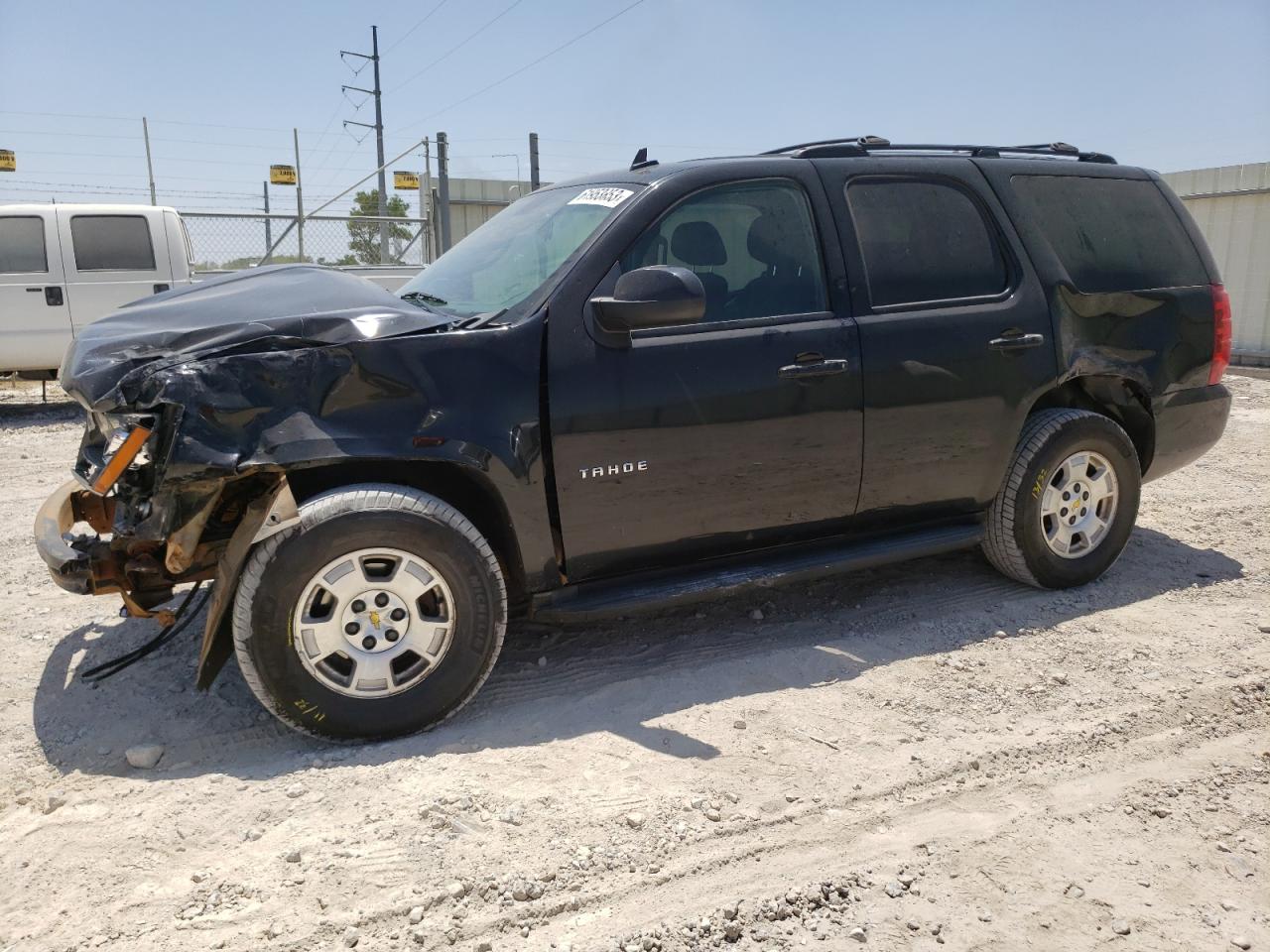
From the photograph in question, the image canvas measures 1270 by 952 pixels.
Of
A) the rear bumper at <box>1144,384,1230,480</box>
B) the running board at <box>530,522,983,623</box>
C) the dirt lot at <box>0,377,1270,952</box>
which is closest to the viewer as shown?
the dirt lot at <box>0,377,1270,952</box>

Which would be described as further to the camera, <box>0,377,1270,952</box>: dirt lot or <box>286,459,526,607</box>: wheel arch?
<box>286,459,526,607</box>: wheel arch

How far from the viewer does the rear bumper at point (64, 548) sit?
3.19 meters

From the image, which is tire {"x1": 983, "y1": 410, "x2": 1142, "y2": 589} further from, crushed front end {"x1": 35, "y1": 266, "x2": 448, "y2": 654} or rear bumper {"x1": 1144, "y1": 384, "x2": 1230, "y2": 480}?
crushed front end {"x1": 35, "y1": 266, "x2": 448, "y2": 654}

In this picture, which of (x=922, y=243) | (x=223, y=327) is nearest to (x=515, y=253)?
(x=223, y=327)

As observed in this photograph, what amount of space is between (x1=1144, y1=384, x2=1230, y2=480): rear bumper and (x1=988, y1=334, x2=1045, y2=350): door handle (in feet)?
2.98

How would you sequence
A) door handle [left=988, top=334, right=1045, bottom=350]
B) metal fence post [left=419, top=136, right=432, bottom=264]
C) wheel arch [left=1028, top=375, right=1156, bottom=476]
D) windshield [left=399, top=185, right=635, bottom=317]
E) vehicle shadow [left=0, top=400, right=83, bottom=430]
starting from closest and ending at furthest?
windshield [left=399, top=185, right=635, bottom=317]
door handle [left=988, top=334, right=1045, bottom=350]
wheel arch [left=1028, top=375, right=1156, bottom=476]
vehicle shadow [left=0, top=400, right=83, bottom=430]
metal fence post [left=419, top=136, right=432, bottom=264]

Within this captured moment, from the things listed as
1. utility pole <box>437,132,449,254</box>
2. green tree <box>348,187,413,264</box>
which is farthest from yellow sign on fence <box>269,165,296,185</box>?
utility pole <box>437,132,449,254</box>

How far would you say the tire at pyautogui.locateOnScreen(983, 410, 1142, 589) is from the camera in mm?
4352

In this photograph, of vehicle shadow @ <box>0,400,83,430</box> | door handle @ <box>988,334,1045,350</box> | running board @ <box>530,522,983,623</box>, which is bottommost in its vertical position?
running board @ <box>530,522,983,623</box>

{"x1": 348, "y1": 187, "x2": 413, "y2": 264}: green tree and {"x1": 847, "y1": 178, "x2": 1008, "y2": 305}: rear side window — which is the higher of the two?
{"x1": 348, "y1": 187, "x2": 413, "y2": 264}: green tree

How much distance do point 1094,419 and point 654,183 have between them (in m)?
2.31

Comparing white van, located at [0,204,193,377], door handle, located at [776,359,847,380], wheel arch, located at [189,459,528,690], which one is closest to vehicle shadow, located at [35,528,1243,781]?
wheel arch, located at [189,459,528,690]

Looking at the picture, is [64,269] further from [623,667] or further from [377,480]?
[623,667]

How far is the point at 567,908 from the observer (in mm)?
2463
